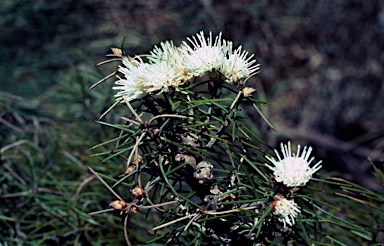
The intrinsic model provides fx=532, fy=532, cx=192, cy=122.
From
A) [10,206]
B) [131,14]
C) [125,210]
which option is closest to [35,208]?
[10,206]

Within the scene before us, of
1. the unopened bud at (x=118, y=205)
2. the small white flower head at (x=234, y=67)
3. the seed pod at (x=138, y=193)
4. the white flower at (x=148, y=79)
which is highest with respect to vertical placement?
the small white flower head at (x=234, y=67)

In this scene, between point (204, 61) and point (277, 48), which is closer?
point (204, 61)

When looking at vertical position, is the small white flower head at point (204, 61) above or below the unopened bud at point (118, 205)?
above

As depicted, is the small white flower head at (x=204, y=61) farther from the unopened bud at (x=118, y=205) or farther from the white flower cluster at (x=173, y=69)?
the unopened bud at (x=118, y=205)

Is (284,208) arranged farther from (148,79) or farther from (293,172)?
(148,79)

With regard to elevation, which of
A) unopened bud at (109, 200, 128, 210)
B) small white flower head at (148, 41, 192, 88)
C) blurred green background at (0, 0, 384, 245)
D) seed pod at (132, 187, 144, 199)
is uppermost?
blurred green background at (0, 0, 384, 245)

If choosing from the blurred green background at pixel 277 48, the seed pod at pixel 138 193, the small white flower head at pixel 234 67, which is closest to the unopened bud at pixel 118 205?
the seed pod at pixel 138 193

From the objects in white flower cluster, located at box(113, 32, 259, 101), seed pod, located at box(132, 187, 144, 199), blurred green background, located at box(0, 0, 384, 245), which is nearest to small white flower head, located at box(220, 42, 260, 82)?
white flower cluster, located at box(113, 32, 259, 101)

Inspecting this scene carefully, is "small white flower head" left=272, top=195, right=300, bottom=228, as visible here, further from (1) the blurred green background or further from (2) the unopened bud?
(1) the blurred green background

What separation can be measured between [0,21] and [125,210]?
54.8 inches

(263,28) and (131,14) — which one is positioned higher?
(263,28)

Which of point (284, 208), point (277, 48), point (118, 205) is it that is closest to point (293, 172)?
point (284, 208)

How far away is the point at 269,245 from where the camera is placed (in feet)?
1.39

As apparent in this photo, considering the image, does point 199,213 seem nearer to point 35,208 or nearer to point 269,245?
point 269,245
